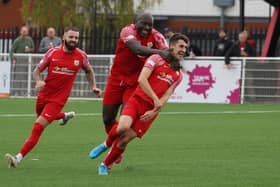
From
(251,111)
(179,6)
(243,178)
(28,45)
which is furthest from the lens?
(179,6)

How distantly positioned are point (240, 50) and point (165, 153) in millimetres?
14544

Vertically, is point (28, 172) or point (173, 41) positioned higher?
point (173, 41)

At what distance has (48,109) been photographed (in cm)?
1477

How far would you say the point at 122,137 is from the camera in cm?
1332

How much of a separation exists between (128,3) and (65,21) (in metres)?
2.90

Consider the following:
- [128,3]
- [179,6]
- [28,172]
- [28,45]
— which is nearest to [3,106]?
[28,45]

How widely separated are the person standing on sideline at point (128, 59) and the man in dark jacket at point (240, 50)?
15.0 metres

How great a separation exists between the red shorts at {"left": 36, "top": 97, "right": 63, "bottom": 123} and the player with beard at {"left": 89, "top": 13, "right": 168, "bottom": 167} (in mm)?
757

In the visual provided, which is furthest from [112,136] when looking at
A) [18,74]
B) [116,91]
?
[18,74]

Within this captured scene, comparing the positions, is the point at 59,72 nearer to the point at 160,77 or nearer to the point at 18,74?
the point at 160,77

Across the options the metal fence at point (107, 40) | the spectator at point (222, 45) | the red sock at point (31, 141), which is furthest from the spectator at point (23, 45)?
the red sock at point (31, 141)

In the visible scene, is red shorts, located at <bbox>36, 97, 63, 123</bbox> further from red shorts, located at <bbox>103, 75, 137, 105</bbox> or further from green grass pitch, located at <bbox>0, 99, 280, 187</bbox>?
A: red shorts, located at <bbox>103, 75, 137, 105</bbox>

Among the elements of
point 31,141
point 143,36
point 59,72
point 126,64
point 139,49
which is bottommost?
point 31,141

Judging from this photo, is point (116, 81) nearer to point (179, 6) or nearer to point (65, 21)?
point (65, 21)
